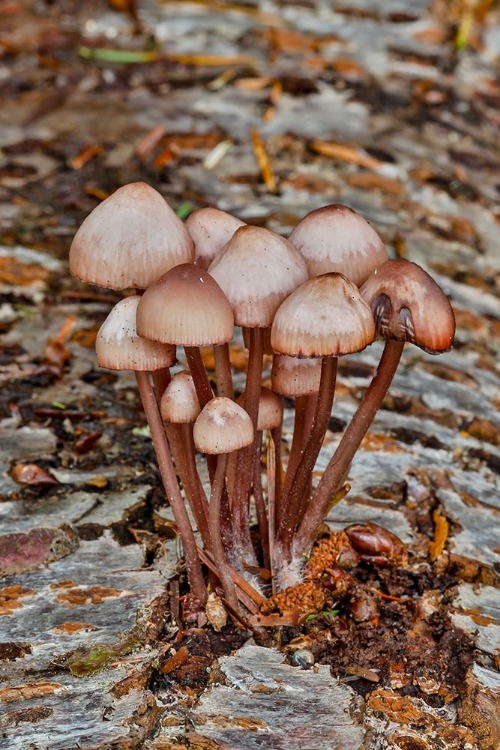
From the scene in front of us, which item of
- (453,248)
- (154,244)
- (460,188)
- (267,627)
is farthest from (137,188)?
(460,188)

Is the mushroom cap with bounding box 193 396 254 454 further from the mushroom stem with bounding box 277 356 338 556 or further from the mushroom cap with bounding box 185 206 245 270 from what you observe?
the mushroom cap with bounding box 185 206 245 270

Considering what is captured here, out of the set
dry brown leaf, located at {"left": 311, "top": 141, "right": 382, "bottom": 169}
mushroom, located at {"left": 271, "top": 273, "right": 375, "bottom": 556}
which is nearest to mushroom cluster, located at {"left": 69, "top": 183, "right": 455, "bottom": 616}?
mushroom, located at {"left": 271, "top": 273, "right": 375, "bottom": 556}

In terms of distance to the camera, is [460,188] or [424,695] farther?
[460,188]

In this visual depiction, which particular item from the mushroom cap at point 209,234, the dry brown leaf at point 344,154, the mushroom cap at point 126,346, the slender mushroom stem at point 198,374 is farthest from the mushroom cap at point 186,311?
the dry brown leaf at point 344,154

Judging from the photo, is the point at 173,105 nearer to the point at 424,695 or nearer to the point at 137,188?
the point at 137,188

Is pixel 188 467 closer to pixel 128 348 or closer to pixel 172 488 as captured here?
pixel 172 488

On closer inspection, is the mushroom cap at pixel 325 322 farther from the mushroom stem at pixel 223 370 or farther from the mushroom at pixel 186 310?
the mushroom stem at pixel 223 370
